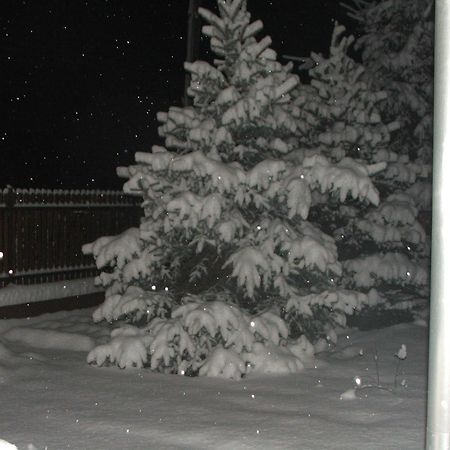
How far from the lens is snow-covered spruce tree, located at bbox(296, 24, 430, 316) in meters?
11.6

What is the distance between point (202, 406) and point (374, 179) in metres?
5.92

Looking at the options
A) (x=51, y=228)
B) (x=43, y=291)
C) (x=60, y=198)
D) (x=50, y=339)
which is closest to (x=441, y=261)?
(x=50, y=339)

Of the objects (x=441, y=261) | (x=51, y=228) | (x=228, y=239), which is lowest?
(x=51, y=228)

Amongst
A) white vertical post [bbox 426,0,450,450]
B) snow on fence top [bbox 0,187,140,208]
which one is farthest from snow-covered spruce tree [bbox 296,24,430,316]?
white vertical post [bbox 426,0,450,450]

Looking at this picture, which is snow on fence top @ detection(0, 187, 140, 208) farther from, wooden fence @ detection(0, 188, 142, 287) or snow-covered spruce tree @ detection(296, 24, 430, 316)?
snow-covered spruce tree @ detection(296, 24, 430, 316)

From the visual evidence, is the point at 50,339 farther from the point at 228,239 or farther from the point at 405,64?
the point at 405,64

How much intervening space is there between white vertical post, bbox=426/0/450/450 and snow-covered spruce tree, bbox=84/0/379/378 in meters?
4.48

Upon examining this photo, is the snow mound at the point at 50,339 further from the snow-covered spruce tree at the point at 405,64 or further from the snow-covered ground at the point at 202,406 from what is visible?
the snow-covered spruce tree at the point at 405,64

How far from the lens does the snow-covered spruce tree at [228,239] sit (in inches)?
332

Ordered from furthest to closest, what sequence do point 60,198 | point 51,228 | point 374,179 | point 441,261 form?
point 60,198
point 51,228
point 374,179
point 441,261

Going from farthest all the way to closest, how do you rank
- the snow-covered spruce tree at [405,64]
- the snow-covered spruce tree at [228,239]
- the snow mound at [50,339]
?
the snow-covered spruce tree at [405,64] < the snow mound at [50,339] < the snow-covered spruce tree at [228,239]

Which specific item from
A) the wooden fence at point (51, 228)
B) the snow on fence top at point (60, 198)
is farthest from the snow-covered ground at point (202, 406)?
the snow on fence top at point (60, 198)

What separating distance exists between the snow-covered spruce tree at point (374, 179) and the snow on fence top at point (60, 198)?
13.5 ft

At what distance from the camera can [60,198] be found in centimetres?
1297
